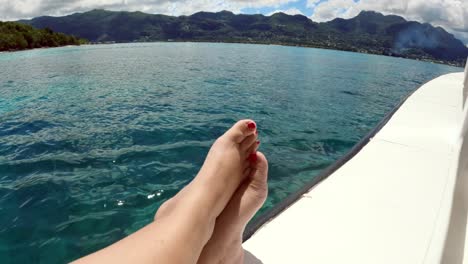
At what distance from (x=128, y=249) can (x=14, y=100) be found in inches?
483

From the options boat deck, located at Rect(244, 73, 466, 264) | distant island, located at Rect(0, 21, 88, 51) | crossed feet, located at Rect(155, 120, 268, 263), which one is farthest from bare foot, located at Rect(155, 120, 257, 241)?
distant island, located at Rect(0, 21, 88, 51)

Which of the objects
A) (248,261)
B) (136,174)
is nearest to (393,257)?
(248,261)

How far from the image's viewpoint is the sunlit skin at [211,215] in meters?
0.98

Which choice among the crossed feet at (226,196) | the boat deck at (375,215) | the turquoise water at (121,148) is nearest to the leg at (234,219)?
the crossed feet at (226,196)

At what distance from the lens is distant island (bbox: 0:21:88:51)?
54531mm

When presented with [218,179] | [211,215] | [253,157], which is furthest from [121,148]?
[211,215]

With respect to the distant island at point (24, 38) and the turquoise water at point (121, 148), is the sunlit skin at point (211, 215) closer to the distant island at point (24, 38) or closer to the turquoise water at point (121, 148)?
the turquoise water at point (121, 148)

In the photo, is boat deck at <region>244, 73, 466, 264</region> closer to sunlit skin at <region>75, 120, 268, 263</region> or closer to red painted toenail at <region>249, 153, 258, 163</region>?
sunlit skin at <region>75, 120, 268, 263</region>

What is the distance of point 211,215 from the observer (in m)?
1.21

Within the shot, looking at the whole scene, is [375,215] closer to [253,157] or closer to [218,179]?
[253,157]

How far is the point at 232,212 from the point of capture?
1.44 m

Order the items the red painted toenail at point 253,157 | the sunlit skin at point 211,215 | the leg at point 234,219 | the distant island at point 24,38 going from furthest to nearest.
Answer: the distant island at point 24,38
the red painted toenail at point 253,157
the leg at point 234,219
the sunlit skin at point 211,215

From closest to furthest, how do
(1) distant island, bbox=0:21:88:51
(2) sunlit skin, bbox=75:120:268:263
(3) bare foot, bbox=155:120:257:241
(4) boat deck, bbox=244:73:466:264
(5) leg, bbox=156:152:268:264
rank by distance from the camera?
(2) sunlit skin, bbox=75:120:268:263, (3) bare foot, bbox=155:120:257:241, (5) leg, bbox=156:152:268:264, (4) boat deck, bbox=244:73:466:264, (1) distant island, bbox=0:21:88:51

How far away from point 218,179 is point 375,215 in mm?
1163
